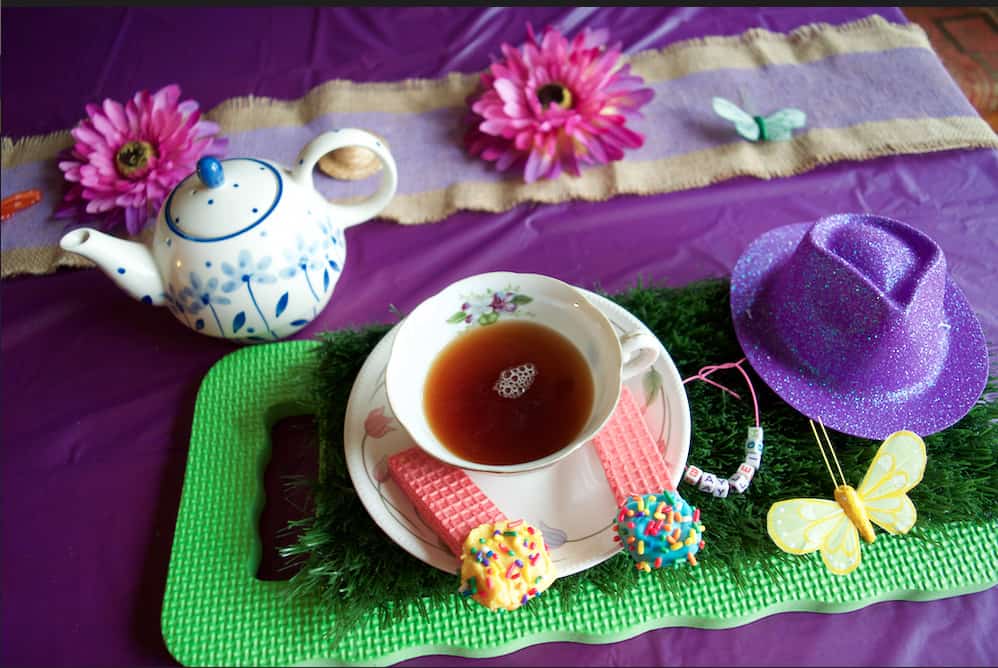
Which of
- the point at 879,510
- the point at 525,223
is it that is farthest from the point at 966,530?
the point at 525,223

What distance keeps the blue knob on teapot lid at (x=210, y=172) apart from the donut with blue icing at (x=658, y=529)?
1.39ft

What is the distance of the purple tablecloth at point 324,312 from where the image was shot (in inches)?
21.4

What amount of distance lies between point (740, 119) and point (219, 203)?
59 cm

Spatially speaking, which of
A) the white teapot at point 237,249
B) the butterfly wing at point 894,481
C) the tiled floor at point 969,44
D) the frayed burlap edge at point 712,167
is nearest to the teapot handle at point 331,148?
the white teapot at point 237,249

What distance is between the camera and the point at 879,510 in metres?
0.51

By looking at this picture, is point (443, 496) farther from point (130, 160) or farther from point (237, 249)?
point (130, 160)

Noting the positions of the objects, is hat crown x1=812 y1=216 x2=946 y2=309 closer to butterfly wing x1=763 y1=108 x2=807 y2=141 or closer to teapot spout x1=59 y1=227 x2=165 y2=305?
butterfly wing x1=763 y1=108 x2=807 y2=141

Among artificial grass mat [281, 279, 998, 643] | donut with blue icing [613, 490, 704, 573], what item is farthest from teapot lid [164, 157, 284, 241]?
donut with blue icing [613, 490, 704, 573]

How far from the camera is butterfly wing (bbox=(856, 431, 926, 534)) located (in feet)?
1.64

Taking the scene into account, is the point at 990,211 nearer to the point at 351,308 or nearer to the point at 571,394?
the point at 571,394

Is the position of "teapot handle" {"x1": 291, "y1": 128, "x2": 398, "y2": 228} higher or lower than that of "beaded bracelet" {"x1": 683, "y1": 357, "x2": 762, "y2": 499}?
higher

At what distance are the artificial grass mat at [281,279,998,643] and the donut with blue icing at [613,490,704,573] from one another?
0.19ft

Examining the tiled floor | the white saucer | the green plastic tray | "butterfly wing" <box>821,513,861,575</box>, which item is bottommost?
the green plastic tray

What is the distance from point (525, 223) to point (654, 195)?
15cm
